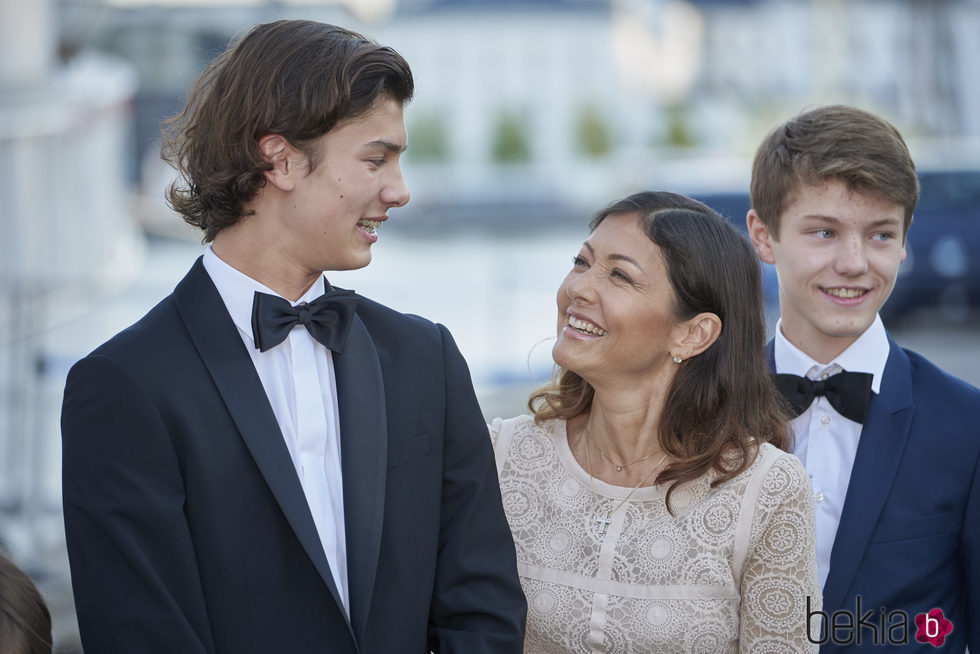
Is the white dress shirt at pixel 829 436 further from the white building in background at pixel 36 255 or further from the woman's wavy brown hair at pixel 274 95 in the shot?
the white building in background at pixel 36 255

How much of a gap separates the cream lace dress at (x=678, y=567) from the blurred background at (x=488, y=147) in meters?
0.49

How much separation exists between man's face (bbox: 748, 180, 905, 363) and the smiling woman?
171 millimetres

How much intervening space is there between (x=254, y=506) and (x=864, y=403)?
151cm

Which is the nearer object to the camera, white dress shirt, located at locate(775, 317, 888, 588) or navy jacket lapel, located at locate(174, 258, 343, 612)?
navy jacket lapel, located at locate(174, 258, 343, 612)

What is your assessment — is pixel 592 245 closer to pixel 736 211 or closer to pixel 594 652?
pixel 594 652

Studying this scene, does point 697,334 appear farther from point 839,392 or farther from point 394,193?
point 394,193

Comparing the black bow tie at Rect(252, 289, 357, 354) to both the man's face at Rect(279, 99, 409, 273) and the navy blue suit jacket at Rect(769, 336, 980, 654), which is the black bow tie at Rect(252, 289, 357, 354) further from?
the navy blue suit jacket at Rect(769, 336, 980, 654)

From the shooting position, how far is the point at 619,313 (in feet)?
8.34

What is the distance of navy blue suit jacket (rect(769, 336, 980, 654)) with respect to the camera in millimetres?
2484

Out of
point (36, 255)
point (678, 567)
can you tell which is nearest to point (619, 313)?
point (678, 567)

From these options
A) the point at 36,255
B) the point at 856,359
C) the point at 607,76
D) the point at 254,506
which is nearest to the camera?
the point at 254,506

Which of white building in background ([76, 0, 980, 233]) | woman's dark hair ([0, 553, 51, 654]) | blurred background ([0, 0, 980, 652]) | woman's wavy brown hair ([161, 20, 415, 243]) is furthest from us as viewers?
white building in background ([76, 0, 980, 233])

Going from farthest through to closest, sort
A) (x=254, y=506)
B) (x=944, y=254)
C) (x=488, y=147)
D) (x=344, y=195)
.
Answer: (x=488, y=147), (x=944, y=254), (x=344, y=195), (x=254, y=506)

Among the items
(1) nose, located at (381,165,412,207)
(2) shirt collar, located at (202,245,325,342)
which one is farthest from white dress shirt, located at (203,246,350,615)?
(1) nose, located at (381,165,412,207)
